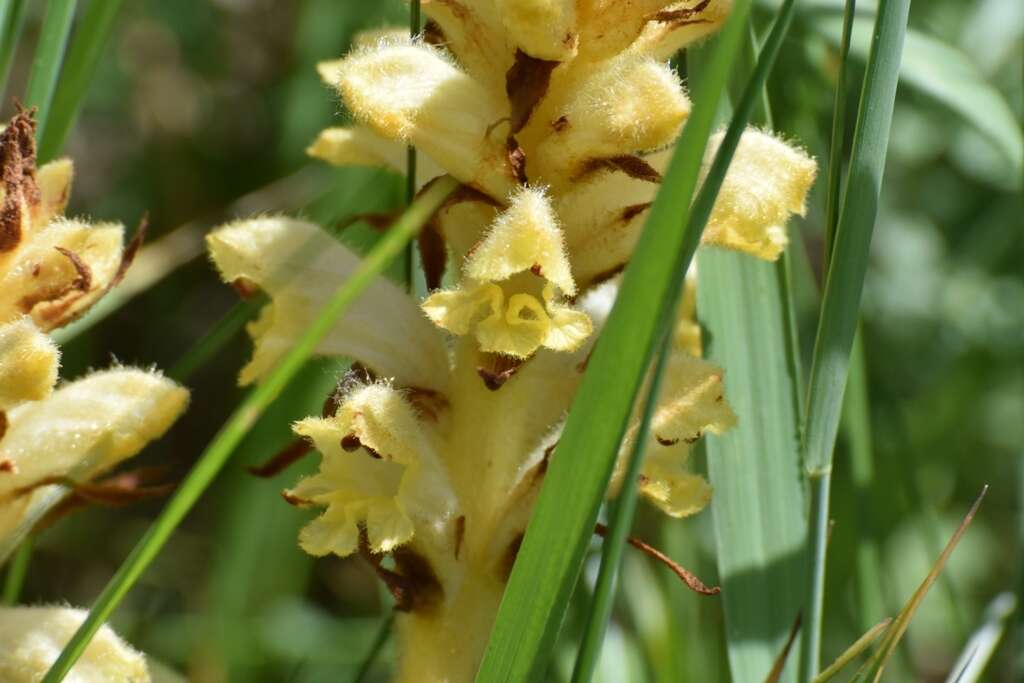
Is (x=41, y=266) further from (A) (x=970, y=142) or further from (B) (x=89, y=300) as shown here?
(A) (x=970, y=142)

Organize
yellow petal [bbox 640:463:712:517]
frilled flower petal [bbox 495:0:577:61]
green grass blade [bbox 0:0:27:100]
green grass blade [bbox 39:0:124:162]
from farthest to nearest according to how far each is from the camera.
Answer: green grass blade [bbox 39:0:124:162] < green grass blade [bbox 0:0:27:100] < yellow petal [bbox 640:463:712:517] < frilled flower petal [bbox 495:0:577:61]

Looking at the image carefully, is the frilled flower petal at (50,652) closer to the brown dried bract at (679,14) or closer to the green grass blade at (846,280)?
the green grass blade at (846,280)

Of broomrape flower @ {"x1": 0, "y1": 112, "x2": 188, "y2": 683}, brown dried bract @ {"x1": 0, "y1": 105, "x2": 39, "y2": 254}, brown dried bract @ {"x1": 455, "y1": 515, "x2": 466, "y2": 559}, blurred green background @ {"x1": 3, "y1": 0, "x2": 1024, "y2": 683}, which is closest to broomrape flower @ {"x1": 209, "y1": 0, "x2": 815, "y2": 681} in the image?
brown dried bract @ {"x1": 455, "y1": 515, "x2": 466, "y2": 559}

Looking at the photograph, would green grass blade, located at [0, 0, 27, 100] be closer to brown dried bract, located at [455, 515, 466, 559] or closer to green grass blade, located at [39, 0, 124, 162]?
green grass blade, located at [39, 0, 124, 162]

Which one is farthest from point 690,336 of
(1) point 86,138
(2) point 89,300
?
(1) point 86,138

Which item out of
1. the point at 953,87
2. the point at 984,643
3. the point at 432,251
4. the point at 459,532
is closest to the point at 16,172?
the point at 432,251

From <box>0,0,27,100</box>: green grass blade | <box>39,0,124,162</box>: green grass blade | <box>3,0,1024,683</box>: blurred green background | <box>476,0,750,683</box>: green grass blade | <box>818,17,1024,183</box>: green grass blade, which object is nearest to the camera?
<box>476,0,750,683</box>: green grass blade

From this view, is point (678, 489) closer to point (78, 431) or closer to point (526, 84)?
point (526, 84)
